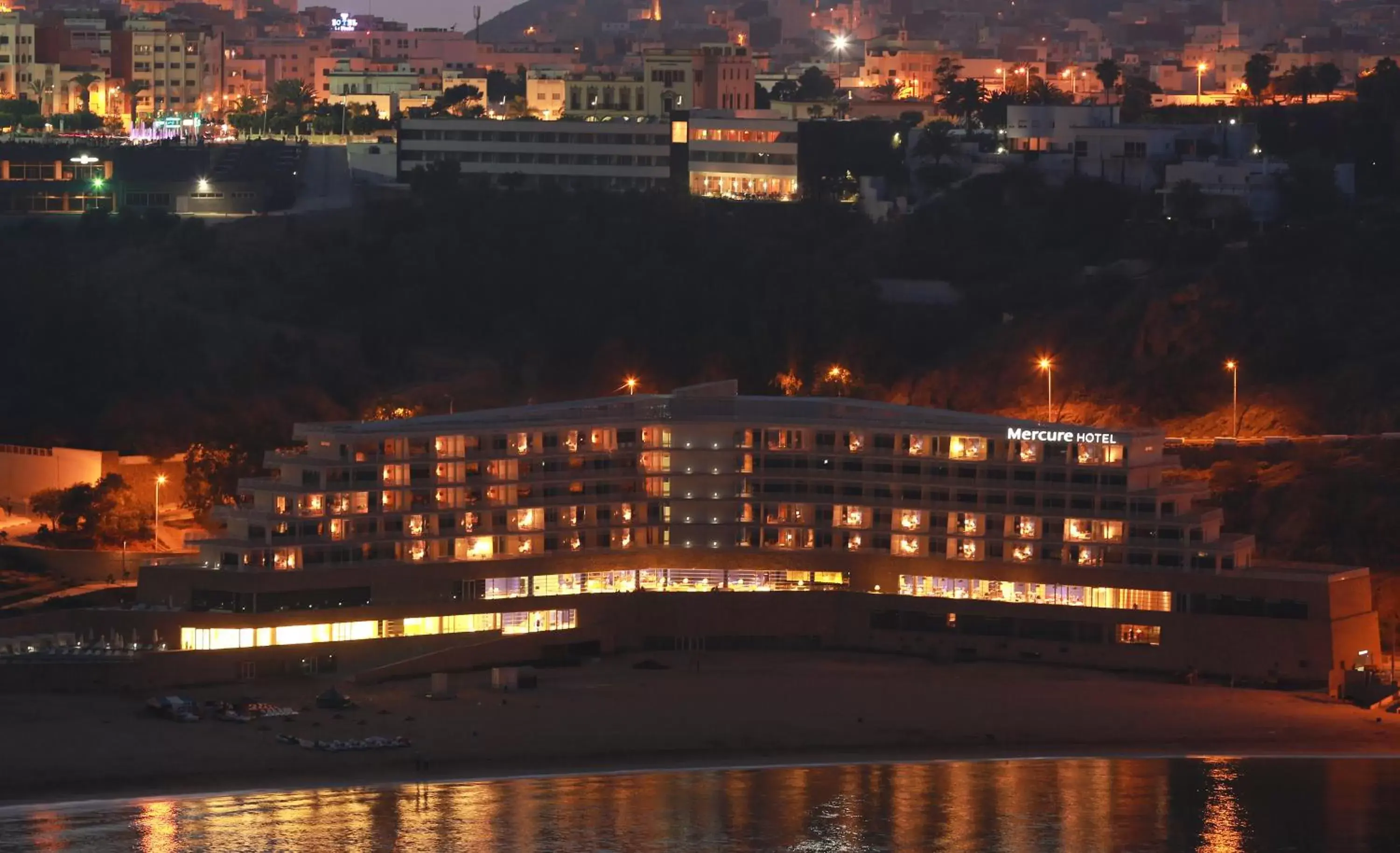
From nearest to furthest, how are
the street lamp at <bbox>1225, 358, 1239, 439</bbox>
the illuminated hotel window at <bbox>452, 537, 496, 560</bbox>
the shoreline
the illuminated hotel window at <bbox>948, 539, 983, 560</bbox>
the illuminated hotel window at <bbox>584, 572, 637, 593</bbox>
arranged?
the shoreline, the illuminated hotel window at <bbox>452, 537, 496, 560</bbox>, the illuminated hotel window at <bbox>948, 539, 983, 560</bbox>, the illuminated hotel window at <bbox>584, 572, 637, 593</bbox>, the street lamp at <bbox>1225, 358, 1239, 439</bbox>

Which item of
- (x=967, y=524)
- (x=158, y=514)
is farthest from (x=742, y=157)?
(x=967, y=524)

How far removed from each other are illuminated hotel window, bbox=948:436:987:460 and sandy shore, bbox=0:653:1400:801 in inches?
339

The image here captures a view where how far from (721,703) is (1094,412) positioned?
4312 centimetres

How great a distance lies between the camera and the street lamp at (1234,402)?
130462 millimetres

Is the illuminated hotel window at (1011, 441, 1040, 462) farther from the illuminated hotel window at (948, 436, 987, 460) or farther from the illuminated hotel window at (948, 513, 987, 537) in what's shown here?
the illuminated hotel window at (948, 513, 987, 537)

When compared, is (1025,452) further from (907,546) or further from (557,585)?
(557,585)

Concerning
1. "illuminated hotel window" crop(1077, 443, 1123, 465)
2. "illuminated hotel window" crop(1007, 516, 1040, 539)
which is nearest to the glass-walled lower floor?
"illuminated hotel window" crop(1007, 516, 1040, 539)

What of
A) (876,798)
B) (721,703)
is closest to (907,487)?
(721,703)

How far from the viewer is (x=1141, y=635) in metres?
103

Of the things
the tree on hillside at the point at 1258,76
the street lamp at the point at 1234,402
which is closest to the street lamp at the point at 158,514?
the street lamp at the point at 1234,402

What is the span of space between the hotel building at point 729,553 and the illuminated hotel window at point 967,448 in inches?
3.3

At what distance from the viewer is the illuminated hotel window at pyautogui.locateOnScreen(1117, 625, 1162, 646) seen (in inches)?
4043

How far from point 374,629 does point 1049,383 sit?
1740 inches

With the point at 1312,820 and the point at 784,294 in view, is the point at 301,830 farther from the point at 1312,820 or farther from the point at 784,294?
the point at 784,294
